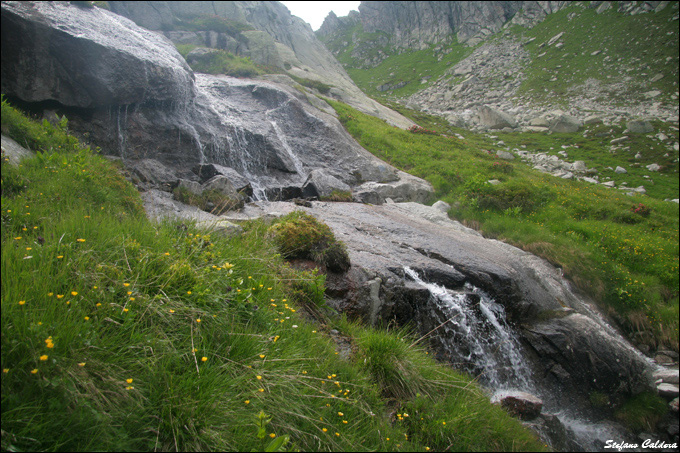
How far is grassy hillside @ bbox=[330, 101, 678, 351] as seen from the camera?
11.3 m

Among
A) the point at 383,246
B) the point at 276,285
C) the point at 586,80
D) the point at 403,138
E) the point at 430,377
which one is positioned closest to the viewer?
the point at 430,377

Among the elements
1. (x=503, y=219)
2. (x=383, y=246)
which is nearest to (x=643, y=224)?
(x=503, y=219)

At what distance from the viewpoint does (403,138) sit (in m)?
29.3

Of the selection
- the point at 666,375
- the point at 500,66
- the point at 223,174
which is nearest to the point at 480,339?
the point at 666,375

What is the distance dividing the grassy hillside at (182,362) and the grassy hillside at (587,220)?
10942mm

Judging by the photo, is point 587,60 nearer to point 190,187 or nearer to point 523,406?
point 190,187

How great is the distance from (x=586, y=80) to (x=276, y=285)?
73078 millimetres

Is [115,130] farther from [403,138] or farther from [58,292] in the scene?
[403,138]

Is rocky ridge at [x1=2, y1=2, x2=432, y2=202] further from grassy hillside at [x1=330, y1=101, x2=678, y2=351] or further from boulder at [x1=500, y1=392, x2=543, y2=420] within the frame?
boulder at [x1=500, y1=392, x2=543, y2=420]

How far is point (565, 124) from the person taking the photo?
1689 inches

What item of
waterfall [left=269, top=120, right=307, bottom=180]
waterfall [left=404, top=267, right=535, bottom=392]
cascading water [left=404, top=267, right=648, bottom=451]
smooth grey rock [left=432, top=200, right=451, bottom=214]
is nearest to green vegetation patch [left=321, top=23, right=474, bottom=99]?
waterfall [left=269, top=120, right=307, bottom=180]

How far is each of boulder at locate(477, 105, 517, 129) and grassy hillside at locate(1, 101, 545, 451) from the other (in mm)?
54466

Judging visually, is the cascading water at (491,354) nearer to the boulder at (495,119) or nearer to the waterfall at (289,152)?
the waterfall at (289,152)

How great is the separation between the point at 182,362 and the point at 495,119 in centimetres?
5806
